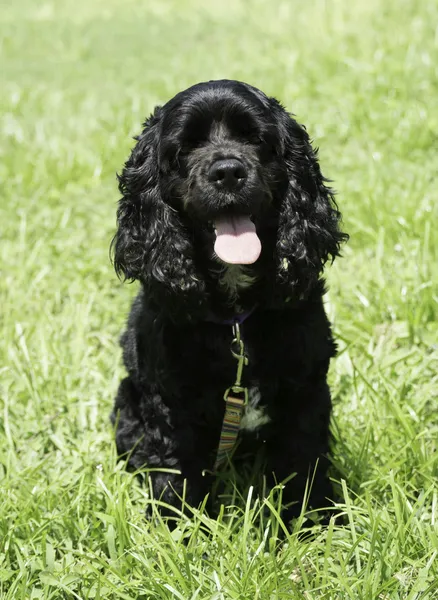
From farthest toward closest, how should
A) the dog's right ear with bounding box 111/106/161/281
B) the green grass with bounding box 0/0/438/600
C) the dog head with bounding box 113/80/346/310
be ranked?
the dog's right ear with bounding box 111/106/161/281 → the dog head with bounding box 113/80/346/310 → the green grass with bounding box 0/0/438/600

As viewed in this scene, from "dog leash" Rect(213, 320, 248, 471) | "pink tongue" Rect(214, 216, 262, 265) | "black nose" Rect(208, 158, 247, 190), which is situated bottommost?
"dog leash" Rect(213, 320, 248, 471)

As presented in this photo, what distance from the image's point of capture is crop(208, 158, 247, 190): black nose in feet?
8.10

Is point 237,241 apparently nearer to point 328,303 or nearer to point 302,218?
point 302,218

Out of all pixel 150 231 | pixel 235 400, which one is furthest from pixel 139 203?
pixel 235 400

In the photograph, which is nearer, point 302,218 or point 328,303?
point 302,218

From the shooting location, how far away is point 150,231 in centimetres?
276

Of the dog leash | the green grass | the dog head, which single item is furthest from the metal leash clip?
the green grass

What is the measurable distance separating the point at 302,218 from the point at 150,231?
59 cm

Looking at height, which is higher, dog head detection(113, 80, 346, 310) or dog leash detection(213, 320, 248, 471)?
dog head detection(113, 80, 346, 310)

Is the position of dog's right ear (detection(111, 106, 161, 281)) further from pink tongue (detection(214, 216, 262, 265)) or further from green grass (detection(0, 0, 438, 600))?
green grass (detection(0, 0, 438, 600))

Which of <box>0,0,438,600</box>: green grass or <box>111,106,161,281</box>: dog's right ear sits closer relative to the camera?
<box>0,0,438,600</box>: green grass

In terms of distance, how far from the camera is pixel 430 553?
2.34 meters

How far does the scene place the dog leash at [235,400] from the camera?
8.52 ft

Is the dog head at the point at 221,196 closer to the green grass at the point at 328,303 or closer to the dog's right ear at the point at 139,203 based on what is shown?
the dog's right ear at the point at 139,203
